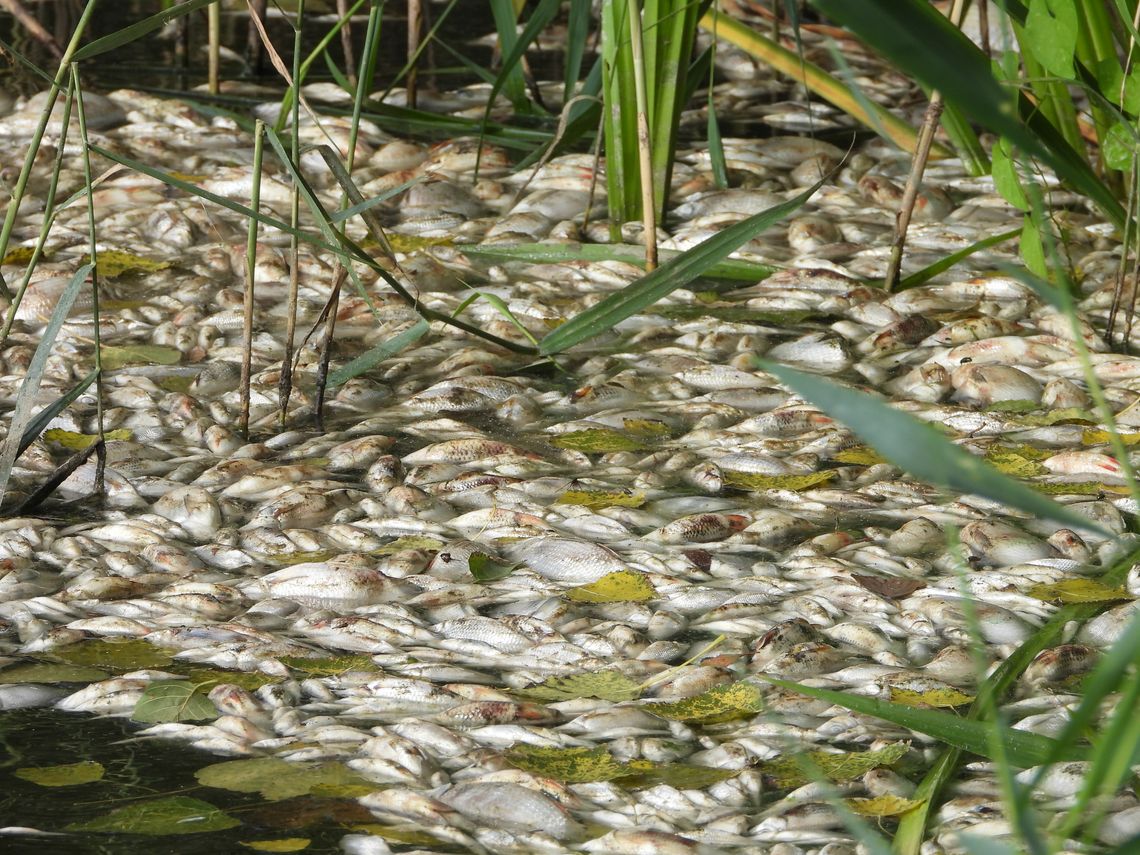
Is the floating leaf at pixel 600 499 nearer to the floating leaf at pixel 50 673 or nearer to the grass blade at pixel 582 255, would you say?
the floating leaf at pixel 50 673

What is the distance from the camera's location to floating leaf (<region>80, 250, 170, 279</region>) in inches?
97.8

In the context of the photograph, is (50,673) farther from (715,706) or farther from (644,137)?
(644,137)

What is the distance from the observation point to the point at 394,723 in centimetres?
125

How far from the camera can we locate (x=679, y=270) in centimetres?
190

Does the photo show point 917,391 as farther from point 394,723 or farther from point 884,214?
point 394,723

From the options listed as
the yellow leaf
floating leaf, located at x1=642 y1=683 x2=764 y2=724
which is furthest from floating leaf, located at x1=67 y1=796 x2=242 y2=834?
floating leaf, located at x1=642 y1=683 x2=764 y2=724

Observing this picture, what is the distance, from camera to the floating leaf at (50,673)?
131 cm

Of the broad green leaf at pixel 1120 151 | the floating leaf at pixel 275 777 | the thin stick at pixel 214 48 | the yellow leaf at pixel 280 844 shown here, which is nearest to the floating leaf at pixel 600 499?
the floating leaf at pixel 275 777

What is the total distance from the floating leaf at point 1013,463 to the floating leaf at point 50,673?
1.06m

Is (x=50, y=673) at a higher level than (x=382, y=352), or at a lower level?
lower

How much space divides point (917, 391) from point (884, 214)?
31.4 inches

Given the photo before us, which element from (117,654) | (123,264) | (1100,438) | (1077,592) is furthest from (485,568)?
(123,264)

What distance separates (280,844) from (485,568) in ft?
1.76

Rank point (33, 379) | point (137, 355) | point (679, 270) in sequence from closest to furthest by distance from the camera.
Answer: point (33, 379)
point (679, 270)
point (137, 355)
